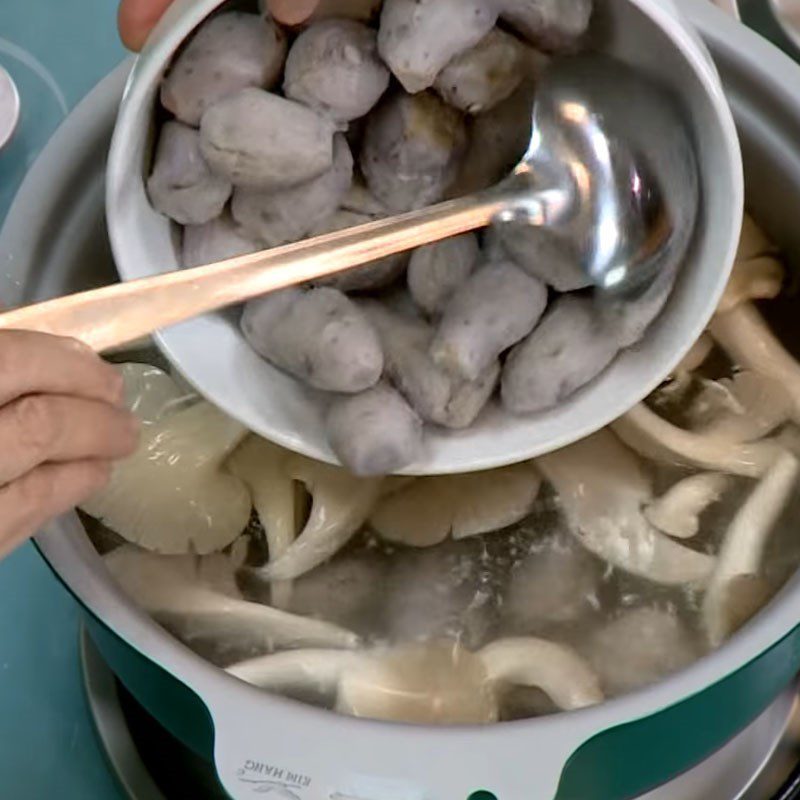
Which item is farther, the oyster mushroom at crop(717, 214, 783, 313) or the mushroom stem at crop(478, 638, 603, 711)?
the oyster mushroom at crop(717, 214, 783, 313)

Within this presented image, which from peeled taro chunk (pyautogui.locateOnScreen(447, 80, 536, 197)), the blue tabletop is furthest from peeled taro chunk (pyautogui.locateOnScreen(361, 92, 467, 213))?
the blue tabletop

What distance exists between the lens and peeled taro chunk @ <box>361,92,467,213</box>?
19.0 inches

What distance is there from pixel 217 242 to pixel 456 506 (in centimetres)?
15

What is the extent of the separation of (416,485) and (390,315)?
0.08 m

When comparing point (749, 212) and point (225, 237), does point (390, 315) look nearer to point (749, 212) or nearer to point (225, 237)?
point (225, 237)

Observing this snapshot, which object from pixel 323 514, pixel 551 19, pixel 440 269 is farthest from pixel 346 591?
pixel 551 19

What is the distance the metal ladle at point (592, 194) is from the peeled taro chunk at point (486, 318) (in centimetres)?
2

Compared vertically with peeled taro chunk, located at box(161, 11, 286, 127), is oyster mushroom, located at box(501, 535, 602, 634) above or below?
below

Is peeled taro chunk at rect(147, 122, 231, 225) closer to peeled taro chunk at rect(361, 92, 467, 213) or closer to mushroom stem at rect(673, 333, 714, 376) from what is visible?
peeled taro chunk at rect(361, 92, 467, 213)

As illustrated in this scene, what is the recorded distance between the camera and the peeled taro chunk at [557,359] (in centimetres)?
47

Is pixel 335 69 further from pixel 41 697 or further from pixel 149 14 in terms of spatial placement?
pixel 41 697

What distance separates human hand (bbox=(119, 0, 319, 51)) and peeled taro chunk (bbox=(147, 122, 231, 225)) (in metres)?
0.03

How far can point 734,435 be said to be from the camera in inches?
21.3

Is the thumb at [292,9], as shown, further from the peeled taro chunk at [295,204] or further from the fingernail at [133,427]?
the fingernail at [133,427]
